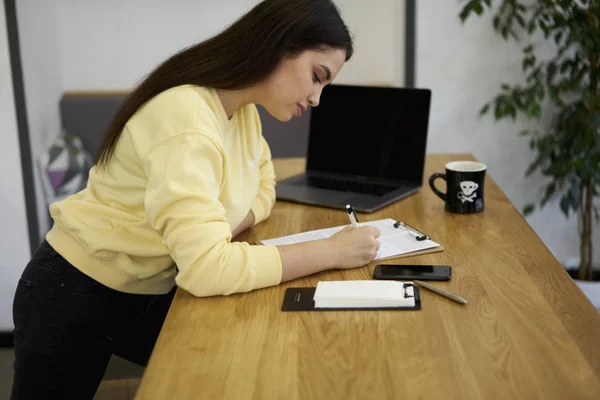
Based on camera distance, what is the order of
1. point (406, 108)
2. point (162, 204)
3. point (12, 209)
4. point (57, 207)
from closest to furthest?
point (162, 204), point (57, 207), point (406, 108), point (12, 209)

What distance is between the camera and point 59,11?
296 centimetres

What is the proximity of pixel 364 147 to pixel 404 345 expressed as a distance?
3.16 feet

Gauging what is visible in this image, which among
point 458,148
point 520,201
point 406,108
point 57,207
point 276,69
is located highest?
point 276,69

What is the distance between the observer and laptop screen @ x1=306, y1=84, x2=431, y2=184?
1.84 m

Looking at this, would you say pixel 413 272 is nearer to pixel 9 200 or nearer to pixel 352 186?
pixel 352 186

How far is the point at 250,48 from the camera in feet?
4.30

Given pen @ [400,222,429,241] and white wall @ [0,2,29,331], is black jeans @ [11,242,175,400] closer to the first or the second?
pen @ [400,222,429,241]

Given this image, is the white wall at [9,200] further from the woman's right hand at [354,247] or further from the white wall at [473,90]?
the woman's right hand at [354,247]

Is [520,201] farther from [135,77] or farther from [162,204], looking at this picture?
[162,204]

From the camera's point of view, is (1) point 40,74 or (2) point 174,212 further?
(1) point 40,74

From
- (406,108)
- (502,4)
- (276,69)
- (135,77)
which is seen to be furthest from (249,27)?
(135,77)

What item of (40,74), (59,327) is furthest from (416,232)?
(40,74)

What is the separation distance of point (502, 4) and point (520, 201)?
0.78m

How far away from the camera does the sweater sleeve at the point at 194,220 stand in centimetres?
118
